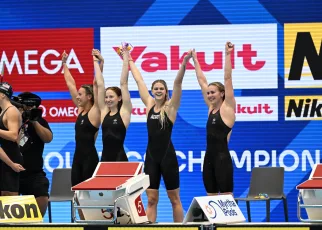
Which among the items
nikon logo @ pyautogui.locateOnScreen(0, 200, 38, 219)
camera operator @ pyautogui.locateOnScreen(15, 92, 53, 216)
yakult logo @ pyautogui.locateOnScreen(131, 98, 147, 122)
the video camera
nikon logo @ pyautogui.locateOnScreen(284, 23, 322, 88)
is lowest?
nikon logo @ pyautogui.locateOnScreen(0, 200, 38, 219)

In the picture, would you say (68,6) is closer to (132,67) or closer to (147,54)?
(147,54)

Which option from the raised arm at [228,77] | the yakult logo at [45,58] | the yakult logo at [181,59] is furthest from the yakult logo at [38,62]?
the raised arm at [228,77]

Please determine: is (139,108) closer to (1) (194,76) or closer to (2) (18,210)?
(1) (194,76)

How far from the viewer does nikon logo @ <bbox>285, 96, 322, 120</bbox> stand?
899cm

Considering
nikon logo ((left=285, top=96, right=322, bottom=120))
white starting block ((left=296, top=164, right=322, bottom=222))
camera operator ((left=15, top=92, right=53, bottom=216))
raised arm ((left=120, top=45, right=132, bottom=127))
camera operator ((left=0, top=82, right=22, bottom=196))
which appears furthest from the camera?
nikon logo ((left=285, top=96, right=322, bottom=120))

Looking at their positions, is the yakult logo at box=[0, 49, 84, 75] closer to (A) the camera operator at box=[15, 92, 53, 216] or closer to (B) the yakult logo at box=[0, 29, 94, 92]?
(B) the yakult logo at box=[0, 29, 94, 92]

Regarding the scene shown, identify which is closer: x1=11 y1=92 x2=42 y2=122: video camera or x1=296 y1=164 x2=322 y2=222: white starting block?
x1=296 y1=164 x2=322 y2=222: white starting block

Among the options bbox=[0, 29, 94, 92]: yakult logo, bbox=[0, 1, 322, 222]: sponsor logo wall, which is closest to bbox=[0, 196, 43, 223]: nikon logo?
bbox=[0, 1, 322, 222]: sponsor logo wall

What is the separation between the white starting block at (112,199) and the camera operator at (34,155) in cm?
171

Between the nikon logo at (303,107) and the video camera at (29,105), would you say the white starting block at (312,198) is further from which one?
the nikon logo at (303,107)

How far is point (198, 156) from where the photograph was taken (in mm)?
9195

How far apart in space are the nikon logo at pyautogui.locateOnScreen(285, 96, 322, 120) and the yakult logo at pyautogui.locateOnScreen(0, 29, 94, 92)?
238 cm

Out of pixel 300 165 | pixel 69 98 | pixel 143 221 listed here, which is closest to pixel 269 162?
pixel 300 165

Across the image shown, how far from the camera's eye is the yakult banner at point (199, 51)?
9133mm
